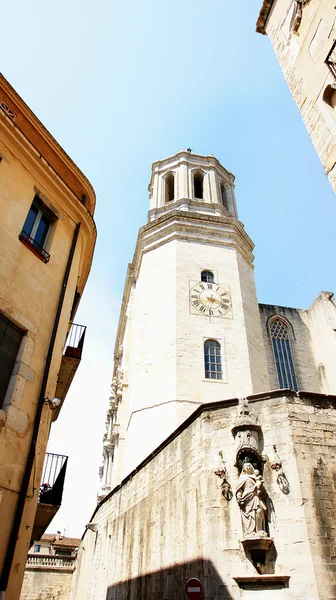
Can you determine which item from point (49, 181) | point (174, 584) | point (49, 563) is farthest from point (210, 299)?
point (49, 563)

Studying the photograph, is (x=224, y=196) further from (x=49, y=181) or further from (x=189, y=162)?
(x=49, y=181)

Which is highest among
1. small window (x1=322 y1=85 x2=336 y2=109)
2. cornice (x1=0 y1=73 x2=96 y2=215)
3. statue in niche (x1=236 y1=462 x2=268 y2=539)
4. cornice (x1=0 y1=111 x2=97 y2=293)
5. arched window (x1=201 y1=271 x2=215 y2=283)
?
arched window (x1=201 y1=271 x2=215 y2=283)

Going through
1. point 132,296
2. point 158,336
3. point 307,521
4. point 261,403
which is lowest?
point 307,521

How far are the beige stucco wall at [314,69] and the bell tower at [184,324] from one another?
10.0 meters

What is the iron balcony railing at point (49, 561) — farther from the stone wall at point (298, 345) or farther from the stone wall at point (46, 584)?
the stone wall at point (298, 345)

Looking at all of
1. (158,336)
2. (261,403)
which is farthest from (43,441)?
(158,336)

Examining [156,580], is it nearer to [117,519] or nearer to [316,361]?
[117,519]

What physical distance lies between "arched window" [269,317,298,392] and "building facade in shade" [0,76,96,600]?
508 inches

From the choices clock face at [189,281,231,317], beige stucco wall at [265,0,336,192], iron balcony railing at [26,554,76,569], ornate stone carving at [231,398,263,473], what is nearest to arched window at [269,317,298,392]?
clock face at [189,281,231,317]

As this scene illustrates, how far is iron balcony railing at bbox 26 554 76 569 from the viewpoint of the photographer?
955 inches

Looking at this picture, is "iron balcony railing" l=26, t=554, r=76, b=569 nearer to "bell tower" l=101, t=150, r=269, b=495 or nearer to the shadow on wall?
"bell tower" l=101, t=150, r=269, b=495

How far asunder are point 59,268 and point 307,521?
664 centimetres

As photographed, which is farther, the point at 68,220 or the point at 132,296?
the point at 132,296

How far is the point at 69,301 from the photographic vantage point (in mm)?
9164
